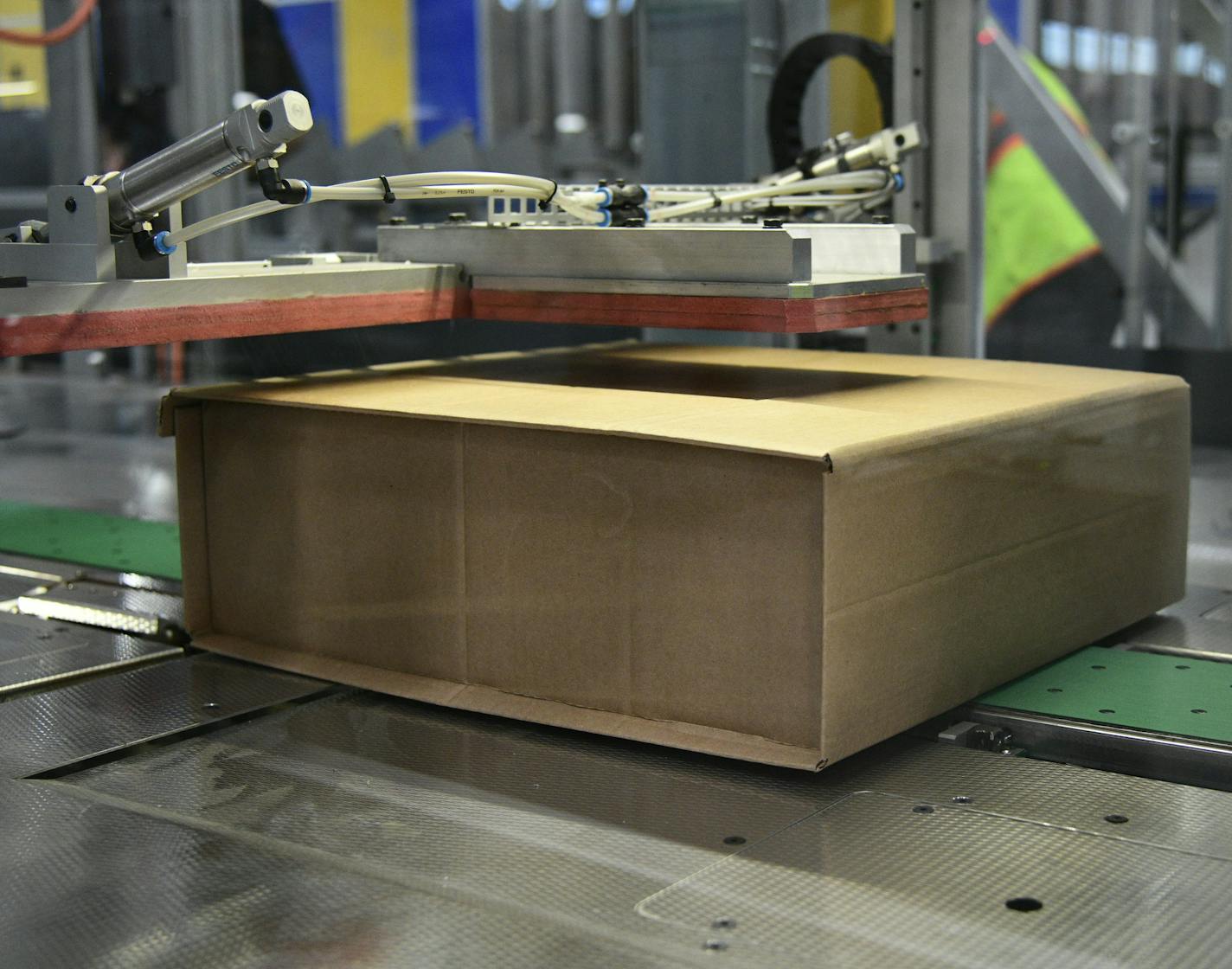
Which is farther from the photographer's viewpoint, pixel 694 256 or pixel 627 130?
pixel 627 130

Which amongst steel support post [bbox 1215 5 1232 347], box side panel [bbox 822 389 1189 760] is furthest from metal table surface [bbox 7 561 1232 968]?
steel support post [bbox 1215 5 1232 347]

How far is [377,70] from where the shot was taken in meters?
6.77

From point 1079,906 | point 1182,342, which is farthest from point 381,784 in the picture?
point 1182,342

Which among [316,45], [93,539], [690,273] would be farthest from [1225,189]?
[316,45]

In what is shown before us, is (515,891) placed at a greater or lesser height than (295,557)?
lesser

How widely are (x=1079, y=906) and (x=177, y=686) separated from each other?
1246mm

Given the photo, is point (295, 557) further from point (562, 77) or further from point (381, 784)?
point (562, 77)

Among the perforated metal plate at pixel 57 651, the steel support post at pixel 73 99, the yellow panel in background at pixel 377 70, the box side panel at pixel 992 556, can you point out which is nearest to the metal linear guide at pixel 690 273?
the box side panel at pixel 992 556

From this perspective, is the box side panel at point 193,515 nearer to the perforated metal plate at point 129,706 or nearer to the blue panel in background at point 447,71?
the perforated metal plate at point 129,706

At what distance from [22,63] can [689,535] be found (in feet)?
15.5

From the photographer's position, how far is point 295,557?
2.07 m

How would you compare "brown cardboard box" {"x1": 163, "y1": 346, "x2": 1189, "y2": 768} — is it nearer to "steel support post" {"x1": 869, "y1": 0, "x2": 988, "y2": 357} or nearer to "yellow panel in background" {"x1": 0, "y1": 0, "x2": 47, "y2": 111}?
"steel support post" {"x1": 869, "y1": 0, "x2": 988, "y2": 357}

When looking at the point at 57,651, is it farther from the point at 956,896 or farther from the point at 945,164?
the point at 945,164

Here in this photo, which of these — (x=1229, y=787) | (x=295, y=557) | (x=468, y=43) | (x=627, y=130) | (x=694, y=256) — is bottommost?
(x=1229, y=787)
